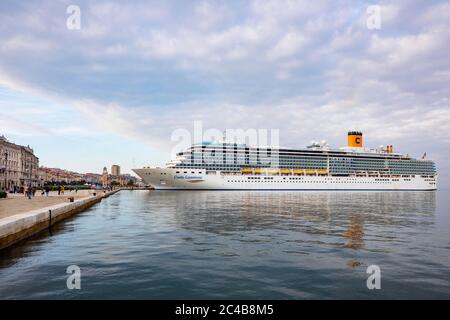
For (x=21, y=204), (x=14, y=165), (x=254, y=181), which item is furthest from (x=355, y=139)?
(x=21, y=204)

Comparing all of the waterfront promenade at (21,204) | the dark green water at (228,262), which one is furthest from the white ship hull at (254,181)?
the dark green water at (228,262)

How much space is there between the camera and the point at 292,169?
104 metres

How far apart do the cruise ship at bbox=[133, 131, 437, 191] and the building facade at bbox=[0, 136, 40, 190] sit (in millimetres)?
36724

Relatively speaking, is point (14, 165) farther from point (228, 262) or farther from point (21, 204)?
point (228, 262)

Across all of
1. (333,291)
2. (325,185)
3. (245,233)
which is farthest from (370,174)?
(333,291)

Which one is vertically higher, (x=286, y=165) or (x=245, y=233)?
(x=286, y=165)

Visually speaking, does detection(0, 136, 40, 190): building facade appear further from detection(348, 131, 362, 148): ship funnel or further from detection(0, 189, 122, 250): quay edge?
detection(348, 131, 362, 148): ship funnel

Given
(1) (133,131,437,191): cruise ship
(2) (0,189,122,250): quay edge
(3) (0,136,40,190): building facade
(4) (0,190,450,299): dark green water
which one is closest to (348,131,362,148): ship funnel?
(1) (133,131,437,191): cruise ship

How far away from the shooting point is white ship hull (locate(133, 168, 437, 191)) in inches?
3484

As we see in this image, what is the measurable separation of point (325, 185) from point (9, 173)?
303 feet

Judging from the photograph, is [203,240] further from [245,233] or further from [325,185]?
[325,185]

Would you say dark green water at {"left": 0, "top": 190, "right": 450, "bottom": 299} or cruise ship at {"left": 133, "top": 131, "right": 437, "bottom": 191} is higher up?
cruise ship at {"left": 133, "top": 131, "right": 437, "bottom": 191}

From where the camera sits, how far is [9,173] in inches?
3986

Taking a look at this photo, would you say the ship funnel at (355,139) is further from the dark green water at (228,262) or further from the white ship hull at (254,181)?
the dark green water at (228,262)
